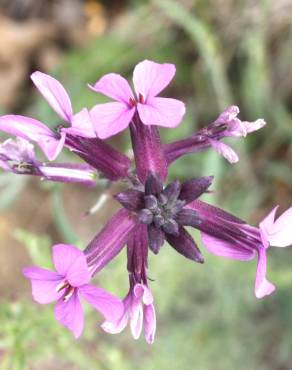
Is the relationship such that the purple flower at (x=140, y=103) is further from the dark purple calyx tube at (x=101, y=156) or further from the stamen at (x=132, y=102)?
the dark purple calyx tube at (x=101, y=156)

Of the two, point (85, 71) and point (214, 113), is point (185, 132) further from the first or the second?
point (85, 71)

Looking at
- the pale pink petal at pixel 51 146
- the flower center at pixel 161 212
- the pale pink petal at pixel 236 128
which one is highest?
the pale pink petal at pixel 51 146

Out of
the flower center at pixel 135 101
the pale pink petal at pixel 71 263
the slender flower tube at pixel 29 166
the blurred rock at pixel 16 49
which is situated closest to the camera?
the pale pink petal at pixel 71 263

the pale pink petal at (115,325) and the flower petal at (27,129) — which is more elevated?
the flower petal at (27,129)

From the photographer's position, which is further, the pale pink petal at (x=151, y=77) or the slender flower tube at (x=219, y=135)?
the slender flower tube at (x=219, y=135)

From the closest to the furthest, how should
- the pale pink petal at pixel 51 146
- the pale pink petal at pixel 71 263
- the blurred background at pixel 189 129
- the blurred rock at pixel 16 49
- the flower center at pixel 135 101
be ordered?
1. the pale pink petal at pixel 71 263
2. the pale pink petal at pixel 51 146
3. the flower center at pixel 135 101
4. the blurred background at pixel 189 129
5. the blurred rock at pixel 16 49

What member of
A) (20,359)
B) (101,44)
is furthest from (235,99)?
(20,359)

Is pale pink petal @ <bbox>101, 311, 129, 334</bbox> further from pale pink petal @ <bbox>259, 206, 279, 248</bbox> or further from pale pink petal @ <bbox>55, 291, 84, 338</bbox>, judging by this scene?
pale pink petal @ <bbox>259, 206, 279, 248</bbox>

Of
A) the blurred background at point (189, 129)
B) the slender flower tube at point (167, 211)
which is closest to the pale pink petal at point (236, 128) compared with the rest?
the slender flower tube at point (167, 211)
